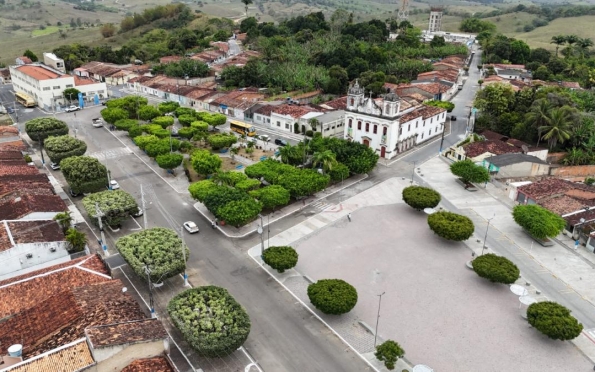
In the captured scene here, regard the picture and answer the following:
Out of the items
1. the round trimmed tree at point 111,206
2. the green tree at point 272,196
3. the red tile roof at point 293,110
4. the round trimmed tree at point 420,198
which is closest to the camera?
the round trimmed tree at point 111,206

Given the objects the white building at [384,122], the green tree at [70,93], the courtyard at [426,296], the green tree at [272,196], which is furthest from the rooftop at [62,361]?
the green tree at [70,93]

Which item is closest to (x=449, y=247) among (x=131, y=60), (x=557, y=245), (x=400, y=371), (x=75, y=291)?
(x=557, y=245)

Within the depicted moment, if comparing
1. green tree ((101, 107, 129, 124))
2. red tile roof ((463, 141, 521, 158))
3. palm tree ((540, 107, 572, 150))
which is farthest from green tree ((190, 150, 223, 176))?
palm tree ((540, 107, 572, 150))

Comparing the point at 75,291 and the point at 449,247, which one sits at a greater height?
the point at 75,291

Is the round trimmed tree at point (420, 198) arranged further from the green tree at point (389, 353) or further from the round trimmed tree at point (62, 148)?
the round trimmed tree at point (62, 148)

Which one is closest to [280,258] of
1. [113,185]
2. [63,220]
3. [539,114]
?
[63,220]

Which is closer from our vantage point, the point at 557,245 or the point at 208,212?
the point at 557,245

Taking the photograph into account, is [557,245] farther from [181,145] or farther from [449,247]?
[181,145]

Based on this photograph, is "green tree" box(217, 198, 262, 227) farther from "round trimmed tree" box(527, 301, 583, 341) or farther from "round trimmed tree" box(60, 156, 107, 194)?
"round trimmed tree" box(527, 301, 583, 341)
